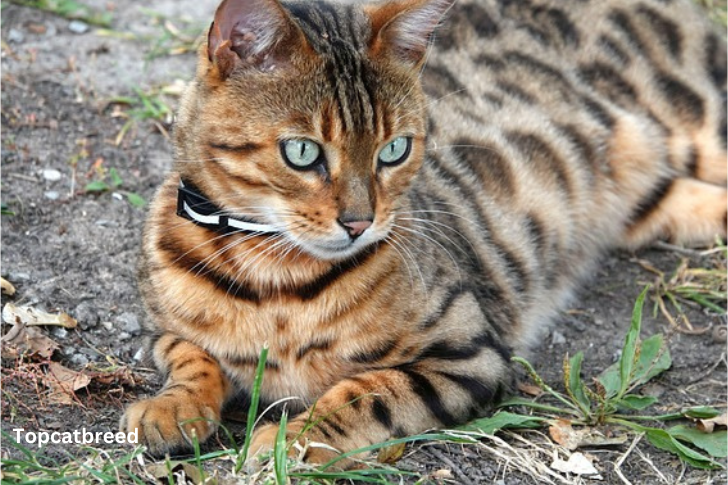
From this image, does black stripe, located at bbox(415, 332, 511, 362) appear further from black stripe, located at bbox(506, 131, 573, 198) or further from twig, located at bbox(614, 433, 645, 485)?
black stripe, located at bbox(506, 131, 573, 198)

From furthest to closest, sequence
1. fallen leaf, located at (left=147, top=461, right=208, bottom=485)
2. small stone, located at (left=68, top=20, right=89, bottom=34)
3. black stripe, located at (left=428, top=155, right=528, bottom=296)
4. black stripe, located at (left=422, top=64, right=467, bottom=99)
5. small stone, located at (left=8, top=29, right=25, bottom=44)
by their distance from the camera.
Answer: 1. small stone, located at (left=68, top=20, right=89, bottom=34)
2. small stone, located at (left=8, top=29, right=25, bottom=44)
3. black stripe, located at (left=422, top=64, right=467, bottom=99)
4. black stripe, located at (left=428, top=155, right=528, bottom=296)
5. fallen leaf, located at (left=147, top=461, right=208, bottom=485)

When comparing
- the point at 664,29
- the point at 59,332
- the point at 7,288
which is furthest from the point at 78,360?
the point at 664,29

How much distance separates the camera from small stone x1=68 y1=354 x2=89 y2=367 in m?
3.87

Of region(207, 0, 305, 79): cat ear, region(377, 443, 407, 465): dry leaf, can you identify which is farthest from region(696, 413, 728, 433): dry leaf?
region(207, 0, 305, 79): cat ear

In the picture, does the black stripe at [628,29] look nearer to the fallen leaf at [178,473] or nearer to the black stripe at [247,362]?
the black stripe at [247,362]

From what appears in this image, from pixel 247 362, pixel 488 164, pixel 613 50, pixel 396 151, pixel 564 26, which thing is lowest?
pixel 247 362

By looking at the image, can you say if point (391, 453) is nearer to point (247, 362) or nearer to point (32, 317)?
point (247, 362)

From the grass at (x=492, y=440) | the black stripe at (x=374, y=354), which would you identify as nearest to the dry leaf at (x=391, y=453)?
the grass at (x=492, y=440)

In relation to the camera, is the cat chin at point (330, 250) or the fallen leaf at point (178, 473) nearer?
the fallen leaf at point (178, 473)

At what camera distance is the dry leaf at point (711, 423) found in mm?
3738

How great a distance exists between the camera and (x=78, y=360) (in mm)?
3887

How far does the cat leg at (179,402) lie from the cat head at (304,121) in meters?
0.53

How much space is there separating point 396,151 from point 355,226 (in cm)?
34

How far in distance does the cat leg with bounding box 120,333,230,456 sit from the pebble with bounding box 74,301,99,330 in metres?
0.44
